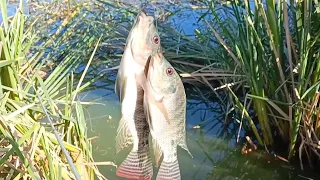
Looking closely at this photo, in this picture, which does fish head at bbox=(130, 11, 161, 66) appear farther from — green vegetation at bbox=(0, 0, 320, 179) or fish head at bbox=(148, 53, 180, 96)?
green vegetation at bbox=(0, 0, 320, 179)

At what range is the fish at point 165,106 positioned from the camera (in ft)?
4.15

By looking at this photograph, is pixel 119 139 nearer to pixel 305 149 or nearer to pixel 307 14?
pixel 307 14

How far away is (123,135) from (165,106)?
15 centimetres

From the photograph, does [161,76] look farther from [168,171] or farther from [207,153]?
[207,153]

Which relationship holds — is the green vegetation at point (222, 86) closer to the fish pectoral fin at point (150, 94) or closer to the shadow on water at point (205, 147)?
the shadow on water at point (205, 147)

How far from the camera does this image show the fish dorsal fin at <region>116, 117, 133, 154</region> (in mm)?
1355

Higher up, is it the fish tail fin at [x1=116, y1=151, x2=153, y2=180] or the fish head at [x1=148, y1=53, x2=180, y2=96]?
the fish head at [x1=148, y1=53, x2=180, y2=96]

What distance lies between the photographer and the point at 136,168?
1343mm

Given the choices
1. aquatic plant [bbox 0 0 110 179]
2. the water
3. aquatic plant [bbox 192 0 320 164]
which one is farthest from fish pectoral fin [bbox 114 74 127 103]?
the water

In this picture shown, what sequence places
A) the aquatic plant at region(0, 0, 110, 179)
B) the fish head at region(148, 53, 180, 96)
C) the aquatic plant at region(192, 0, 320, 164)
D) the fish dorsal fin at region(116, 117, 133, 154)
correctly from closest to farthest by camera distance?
1. the fish head at region(148, 53, 180, 96)
2. the fish dorsal fin at region(116, 117, 133, 154)
3. the aquatic plant at region(0, 0, 110, 179)
4. the aquatic plant at region(192, 0, 320, 164)

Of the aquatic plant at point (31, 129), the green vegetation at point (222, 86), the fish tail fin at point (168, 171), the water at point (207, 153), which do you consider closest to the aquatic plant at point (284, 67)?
the green vegetation at point (222, 86)

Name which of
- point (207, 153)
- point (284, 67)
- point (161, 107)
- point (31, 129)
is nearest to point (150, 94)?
point (161, 107)

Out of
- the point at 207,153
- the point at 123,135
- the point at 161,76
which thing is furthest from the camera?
the point at 207,153

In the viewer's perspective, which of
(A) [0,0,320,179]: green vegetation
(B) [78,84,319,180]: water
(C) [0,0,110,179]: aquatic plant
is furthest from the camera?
(B) [78,84,319,180]: water
